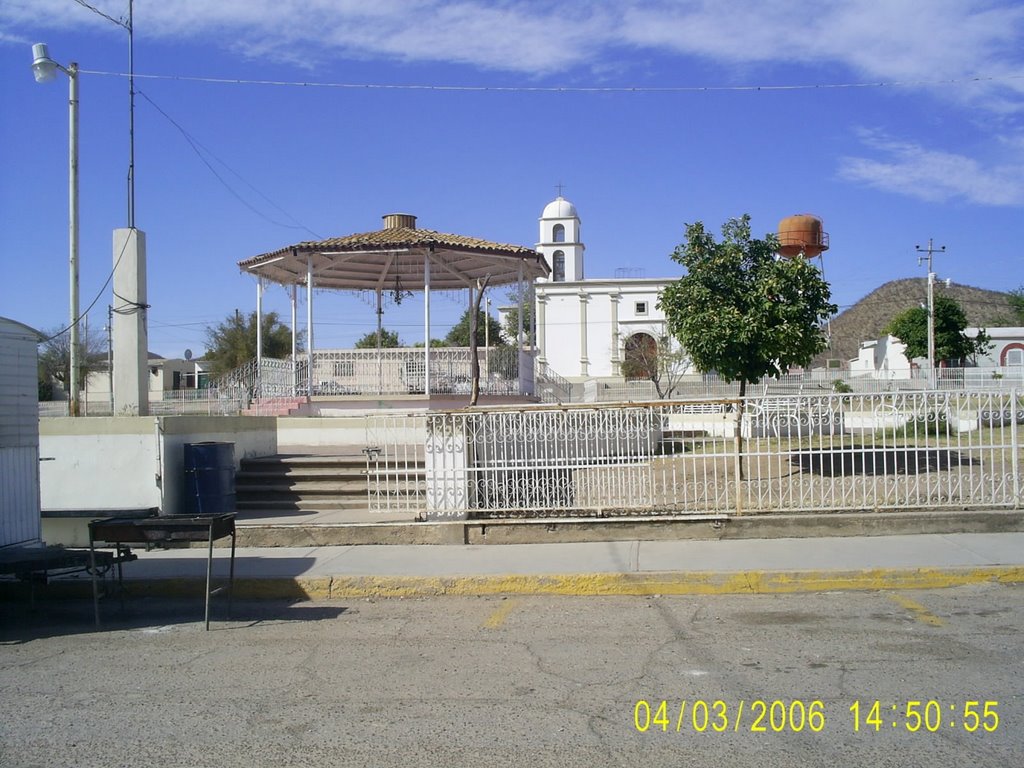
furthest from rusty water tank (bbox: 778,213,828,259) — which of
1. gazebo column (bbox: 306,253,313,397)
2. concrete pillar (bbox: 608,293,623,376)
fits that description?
concrete pillar (bbox: 608,293,623,376)

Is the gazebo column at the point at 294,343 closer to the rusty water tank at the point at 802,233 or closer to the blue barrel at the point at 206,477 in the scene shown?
the blue barrel at the point at 206,477

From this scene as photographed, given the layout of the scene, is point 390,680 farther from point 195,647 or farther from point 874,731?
point 874,731

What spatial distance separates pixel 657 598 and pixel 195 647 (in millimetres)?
4143

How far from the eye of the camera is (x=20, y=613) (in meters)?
8.54

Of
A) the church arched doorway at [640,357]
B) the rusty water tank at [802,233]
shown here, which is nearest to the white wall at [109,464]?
the rusty water tank at [802,233]

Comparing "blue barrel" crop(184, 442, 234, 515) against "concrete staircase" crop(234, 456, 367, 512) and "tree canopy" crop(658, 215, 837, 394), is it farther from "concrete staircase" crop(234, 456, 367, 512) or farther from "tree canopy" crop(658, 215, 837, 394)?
"tree canopy" crop(658, 215, 837, 394)

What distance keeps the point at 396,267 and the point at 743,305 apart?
9.99 m

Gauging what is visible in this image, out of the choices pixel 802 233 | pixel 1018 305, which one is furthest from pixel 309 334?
pixel 1018 305

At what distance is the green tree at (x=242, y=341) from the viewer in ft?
165

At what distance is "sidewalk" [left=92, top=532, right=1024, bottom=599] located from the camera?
8.43 meters

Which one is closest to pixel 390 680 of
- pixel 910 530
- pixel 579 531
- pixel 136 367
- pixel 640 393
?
pixel 579 531

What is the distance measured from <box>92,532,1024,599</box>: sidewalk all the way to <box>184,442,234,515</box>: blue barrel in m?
1.50

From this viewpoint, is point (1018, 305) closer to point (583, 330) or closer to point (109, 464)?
point (583, 330)

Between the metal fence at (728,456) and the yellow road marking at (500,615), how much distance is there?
227 cm
